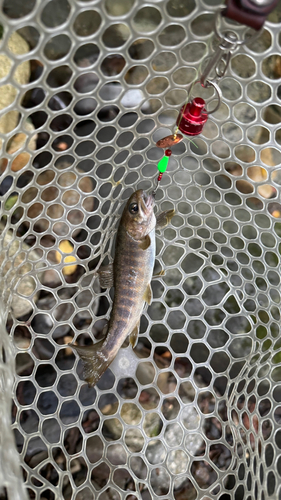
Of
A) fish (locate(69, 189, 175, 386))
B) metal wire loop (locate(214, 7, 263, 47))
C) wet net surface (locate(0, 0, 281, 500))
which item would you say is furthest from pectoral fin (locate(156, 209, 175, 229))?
metal wire loop (locate(214, 7, 263, 47))

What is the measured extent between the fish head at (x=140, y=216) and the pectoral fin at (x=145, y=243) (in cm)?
2

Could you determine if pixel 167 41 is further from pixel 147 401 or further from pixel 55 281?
pixel 147 401

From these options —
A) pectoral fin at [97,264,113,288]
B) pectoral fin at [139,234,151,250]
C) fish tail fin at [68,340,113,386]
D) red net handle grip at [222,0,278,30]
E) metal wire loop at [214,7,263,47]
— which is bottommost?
fish tail fin at [68,340,113,386]

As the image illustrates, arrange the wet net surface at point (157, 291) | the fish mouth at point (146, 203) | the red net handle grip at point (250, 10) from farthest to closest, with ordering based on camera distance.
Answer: the wet net surface at point (157, 291) → the fish mouth at point (146, 203) → the red net handle grip at point (250, 10)

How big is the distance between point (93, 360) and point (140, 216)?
912 millimetres

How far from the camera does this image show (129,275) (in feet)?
6.91

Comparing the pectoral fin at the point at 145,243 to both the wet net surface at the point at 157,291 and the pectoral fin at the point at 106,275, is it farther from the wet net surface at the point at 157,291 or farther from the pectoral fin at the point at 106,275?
the wet net surface at the point at 157,291

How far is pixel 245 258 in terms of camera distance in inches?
102

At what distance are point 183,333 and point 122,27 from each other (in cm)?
221

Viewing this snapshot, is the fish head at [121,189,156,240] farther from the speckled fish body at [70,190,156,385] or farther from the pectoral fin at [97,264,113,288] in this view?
the pectoral fin at [97,264,113,288]

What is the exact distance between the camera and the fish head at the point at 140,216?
2.02 m

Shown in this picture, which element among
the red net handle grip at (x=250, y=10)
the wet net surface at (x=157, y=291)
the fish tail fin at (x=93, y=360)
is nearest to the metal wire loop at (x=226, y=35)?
the red net handle grip at (x=250, y=10)

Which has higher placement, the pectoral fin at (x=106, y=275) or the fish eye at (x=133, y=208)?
the fish eye at (x=133, y=208)

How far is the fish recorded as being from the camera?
2037 millimetres
